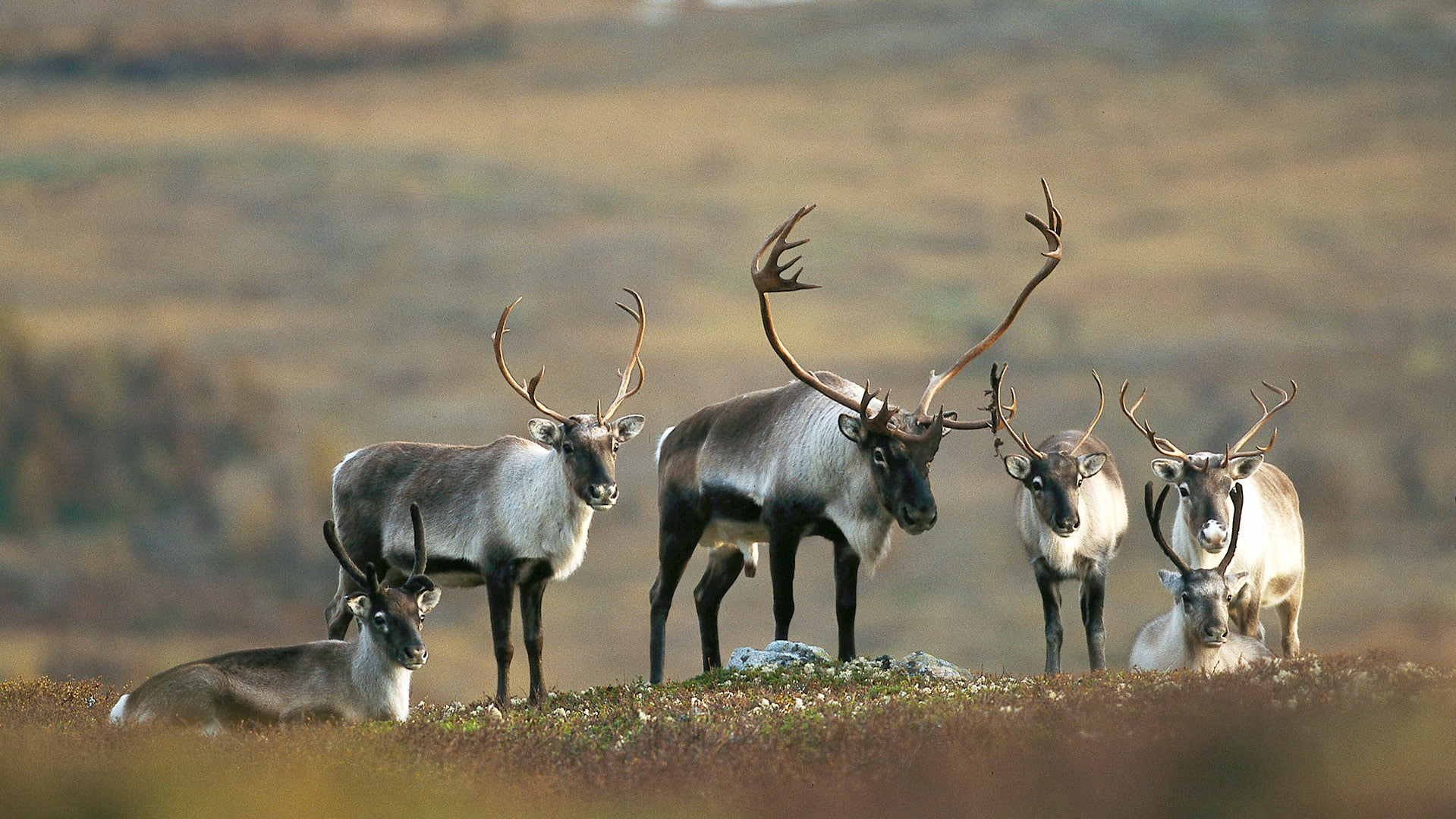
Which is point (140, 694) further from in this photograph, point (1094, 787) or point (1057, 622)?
point (1057, 622)

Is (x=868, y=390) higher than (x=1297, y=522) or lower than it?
higher

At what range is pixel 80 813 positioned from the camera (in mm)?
8516

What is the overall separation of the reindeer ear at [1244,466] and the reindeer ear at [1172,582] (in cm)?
180

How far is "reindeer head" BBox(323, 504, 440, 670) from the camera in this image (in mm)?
11367

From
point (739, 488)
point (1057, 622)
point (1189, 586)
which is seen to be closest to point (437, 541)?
point (739, 488)

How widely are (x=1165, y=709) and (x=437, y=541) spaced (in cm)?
708

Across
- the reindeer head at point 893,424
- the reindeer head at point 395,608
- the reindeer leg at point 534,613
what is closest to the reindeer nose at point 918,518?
the reindeer head at point 893,424

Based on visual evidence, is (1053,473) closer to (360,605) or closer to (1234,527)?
(1234,527)

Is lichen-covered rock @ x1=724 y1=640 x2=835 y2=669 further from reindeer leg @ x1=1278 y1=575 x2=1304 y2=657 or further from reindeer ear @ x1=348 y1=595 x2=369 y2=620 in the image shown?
reindeer leg @ x1=1278 y1=575 x2=1304 y2=657

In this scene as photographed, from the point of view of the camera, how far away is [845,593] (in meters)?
15.0

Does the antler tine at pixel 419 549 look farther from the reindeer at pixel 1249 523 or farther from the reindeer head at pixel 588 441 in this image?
the reindeer at pixel 1249 523

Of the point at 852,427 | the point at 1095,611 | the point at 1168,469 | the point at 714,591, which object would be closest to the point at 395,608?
the point at 852,427

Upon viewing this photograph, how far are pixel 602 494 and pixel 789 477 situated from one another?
7.13 feet

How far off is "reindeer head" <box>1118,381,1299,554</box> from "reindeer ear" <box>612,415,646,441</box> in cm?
499
